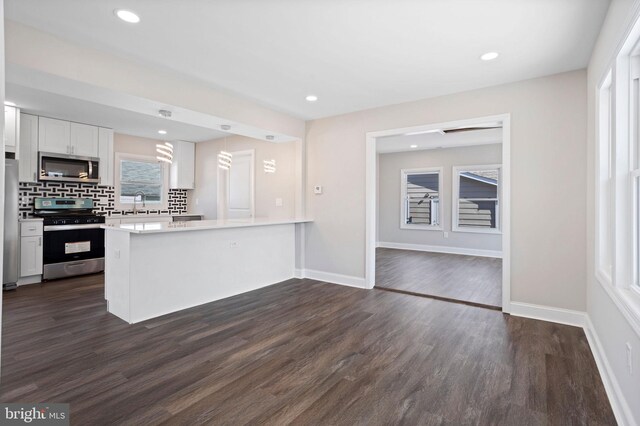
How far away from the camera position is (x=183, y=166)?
6891mm

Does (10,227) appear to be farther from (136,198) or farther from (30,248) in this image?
(136,198)

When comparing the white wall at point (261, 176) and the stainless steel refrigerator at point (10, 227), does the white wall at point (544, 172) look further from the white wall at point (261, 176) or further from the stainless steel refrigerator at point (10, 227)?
the stainless steel refrigerator at point (10, 227)

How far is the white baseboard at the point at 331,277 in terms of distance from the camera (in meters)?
4.72

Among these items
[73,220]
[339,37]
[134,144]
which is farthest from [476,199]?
[73,220]

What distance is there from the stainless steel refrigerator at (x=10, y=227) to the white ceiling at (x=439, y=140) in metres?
5.53

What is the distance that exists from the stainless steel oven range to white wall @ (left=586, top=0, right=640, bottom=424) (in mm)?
6271

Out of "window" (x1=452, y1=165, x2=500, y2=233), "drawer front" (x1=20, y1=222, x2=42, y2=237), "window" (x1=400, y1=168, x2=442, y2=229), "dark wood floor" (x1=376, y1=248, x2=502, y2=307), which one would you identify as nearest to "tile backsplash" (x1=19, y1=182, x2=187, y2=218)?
"drawer front" (x1=20, y1=222, x2=42, y2=237)

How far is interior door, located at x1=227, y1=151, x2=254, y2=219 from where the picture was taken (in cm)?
610

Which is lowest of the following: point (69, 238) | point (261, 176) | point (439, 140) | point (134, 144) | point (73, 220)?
point (69, 238)

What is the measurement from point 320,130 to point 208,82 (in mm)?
1919

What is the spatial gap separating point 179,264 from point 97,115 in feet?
9.93

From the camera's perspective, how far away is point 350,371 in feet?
7.73

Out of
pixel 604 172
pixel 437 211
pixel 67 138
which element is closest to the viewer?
pixel 604 172

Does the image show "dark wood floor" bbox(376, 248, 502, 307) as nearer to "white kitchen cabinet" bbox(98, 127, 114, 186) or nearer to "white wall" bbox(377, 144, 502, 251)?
"white wall" bbox(377, 144, 502, 251)
